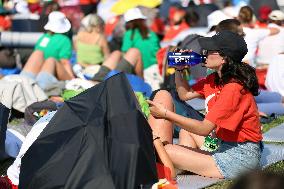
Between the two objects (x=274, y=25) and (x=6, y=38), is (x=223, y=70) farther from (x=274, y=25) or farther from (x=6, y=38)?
→ (x=6, y=38)

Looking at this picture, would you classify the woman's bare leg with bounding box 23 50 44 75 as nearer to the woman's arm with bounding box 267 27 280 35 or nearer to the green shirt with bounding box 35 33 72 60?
the green shirt with bounding box 35 33 72 60

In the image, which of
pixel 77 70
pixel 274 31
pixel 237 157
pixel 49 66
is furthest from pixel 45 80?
pixel 237 157

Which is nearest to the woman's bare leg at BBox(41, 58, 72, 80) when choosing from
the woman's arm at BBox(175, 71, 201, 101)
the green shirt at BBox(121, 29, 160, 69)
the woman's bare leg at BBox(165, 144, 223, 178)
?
the green shirt at BBox(121, 29, 160, 69)

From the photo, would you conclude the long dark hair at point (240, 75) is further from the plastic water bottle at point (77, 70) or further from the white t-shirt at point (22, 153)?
the plastic water bottle at point (77, 70)

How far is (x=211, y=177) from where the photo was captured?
5.30m

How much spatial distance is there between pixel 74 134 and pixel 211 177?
1.14 meters

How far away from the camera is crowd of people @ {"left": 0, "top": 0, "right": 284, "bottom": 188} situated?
5066mm

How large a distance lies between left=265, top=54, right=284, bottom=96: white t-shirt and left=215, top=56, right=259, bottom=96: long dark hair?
3.90 metres

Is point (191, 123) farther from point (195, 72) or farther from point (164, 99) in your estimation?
point (195, 72)

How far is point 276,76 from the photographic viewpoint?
29.6ft

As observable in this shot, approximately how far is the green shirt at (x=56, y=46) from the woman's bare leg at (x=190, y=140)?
209 inches

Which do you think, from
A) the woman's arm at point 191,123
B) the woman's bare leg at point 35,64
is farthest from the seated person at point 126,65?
the woman's arm at point 191,123

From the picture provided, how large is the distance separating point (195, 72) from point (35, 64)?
279 cm

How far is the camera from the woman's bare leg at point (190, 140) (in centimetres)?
579
